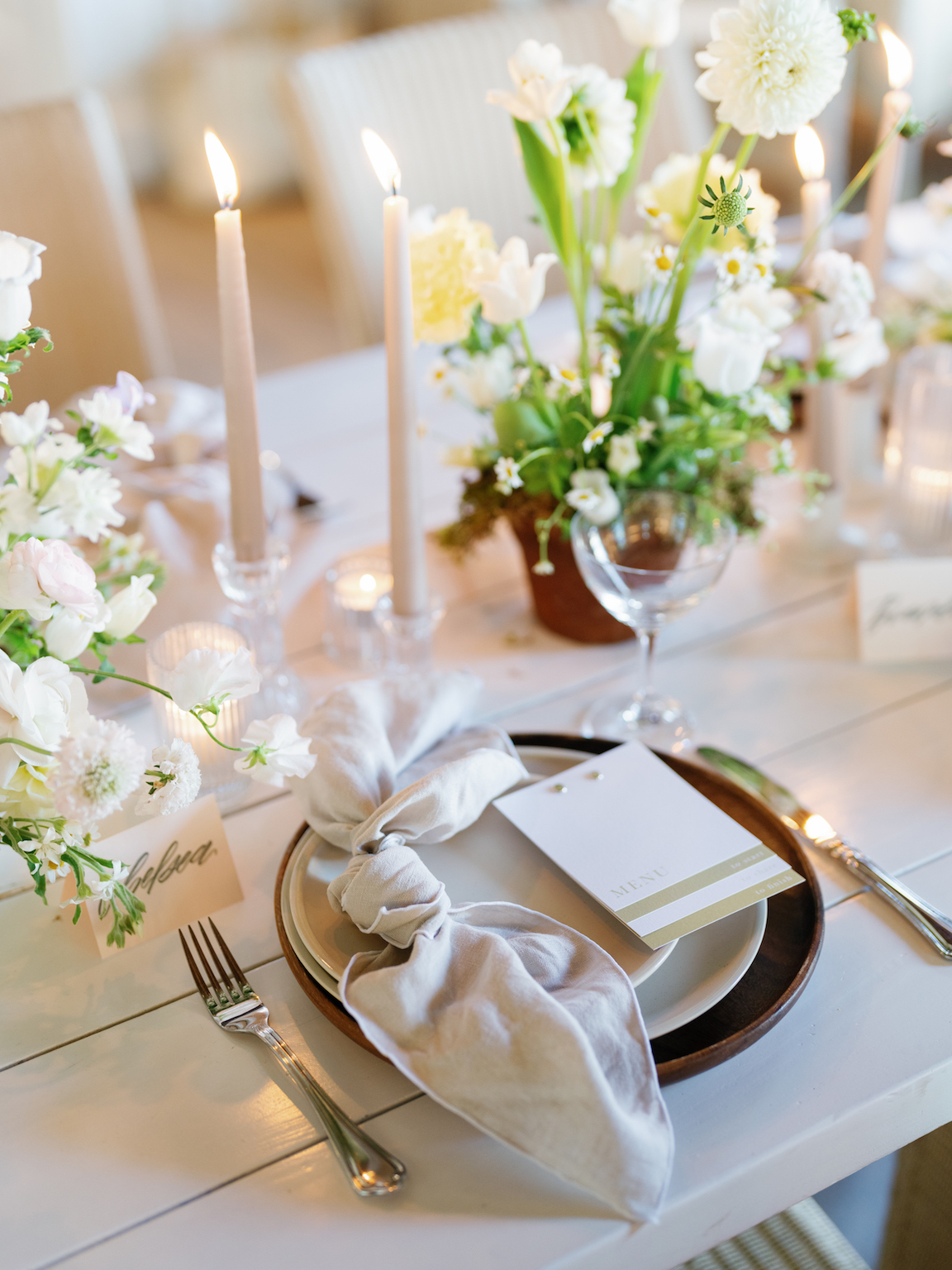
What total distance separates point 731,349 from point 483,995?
0.48 meters

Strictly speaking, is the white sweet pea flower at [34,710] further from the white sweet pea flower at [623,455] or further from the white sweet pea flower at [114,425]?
the white sweet pea flower at [623,455]

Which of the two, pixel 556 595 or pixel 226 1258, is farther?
pixel 556 595

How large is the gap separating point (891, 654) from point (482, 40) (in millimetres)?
1167

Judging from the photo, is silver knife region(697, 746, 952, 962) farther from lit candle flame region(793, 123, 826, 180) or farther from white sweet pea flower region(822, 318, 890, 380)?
lit candle flame region(793, 123, 826, 180)

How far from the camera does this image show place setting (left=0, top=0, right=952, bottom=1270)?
54 centimetres

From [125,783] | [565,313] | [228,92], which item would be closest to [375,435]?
[565,313]

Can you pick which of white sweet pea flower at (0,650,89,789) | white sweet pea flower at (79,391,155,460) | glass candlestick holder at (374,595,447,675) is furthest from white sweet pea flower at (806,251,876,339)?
white sweet pea flower at (0,650,89,789)

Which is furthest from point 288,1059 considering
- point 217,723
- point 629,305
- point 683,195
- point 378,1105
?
point 683,195

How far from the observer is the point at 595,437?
80cm

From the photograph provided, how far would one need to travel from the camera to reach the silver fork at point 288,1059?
53 cm

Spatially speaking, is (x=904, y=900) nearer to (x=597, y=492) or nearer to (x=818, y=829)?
(x=818, y=829)

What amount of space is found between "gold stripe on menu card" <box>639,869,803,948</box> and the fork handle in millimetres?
171

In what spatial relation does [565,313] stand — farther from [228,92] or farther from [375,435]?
[228,92]

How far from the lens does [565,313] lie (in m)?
1.45
